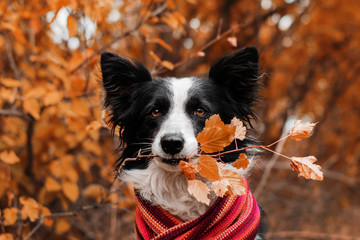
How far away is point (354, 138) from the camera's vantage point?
877cm

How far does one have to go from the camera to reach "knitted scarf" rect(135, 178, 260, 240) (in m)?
2.43

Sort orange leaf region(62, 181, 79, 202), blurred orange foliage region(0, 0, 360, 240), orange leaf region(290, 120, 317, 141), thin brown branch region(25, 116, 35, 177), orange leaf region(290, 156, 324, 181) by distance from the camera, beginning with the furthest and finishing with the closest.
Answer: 1. thin brown branch region(25, 116, 35, 177)
2. orange leaf region(62, 181, 79, 202)
3. blurred orange foliage region(0, 0, 360, 240)
4. orange leaf region(290, 120, 317, 141)
5. orange leaf region(290, 156, 324, 181)

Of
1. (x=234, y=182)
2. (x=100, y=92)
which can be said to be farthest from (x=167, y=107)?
(x=234, y=182)

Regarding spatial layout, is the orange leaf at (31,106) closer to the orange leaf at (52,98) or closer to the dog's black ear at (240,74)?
the orange leaf at (52,98)

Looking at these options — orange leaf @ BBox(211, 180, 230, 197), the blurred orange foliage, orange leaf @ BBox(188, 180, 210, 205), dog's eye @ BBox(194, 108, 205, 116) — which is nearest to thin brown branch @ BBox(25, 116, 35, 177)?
the blurred orange foliage

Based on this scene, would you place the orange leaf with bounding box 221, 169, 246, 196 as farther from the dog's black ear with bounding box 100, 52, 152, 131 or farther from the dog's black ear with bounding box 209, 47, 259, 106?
the dog's black ear with bounding box 100, 52, 152, 131

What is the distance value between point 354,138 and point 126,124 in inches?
285

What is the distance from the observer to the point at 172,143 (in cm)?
239

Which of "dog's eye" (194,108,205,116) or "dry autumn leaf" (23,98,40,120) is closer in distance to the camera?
"dog's eye" (194,108,205,116)

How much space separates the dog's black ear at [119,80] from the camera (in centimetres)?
294

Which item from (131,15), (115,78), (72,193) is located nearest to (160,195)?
(115,78)

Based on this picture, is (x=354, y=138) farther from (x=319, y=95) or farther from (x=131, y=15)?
(x=131, y=15)

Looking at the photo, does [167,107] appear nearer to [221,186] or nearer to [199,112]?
[199,112]

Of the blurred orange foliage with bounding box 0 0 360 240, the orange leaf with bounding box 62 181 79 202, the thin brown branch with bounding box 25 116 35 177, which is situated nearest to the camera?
the blurred orange foliage with bounding box 0 0 360 240
